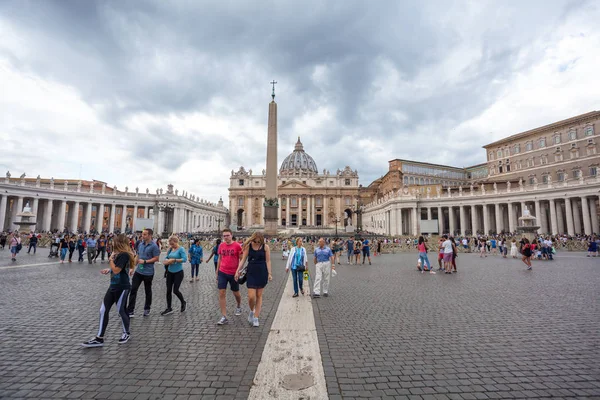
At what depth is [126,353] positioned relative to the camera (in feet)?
12.7

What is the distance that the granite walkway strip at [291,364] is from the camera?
2.93m

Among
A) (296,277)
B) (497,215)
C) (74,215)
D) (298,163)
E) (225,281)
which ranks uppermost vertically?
(298,163)

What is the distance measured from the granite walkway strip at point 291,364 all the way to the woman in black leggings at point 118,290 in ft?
6.91

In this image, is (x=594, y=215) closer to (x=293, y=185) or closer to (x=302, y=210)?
(x=302, y=210)

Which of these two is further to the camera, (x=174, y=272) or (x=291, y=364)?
(x=174, y=272)

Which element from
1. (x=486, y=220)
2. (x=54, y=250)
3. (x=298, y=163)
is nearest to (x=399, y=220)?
(x=486, y=220)

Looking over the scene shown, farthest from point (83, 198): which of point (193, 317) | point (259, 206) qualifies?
point (193, 317)

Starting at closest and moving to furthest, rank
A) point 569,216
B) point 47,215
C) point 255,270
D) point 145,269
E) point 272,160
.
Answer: point 255,270, point 145,269, point 272,160, point 569,216, point 47,215

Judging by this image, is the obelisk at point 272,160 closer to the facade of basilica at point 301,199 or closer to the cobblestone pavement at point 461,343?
the cobblestone pavement at point 461,343

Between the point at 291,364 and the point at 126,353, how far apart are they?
211cm

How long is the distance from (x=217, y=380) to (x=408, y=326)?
3173 mm

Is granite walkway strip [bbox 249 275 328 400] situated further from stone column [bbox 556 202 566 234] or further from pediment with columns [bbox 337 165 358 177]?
pediment with columns [bbox 337 165 358 177]

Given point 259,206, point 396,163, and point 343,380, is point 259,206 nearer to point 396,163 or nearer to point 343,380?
point 396,163

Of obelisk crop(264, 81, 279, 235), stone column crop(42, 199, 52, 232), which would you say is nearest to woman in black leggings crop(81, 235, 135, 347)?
obelisk crop(264, 81, 279, 235)
